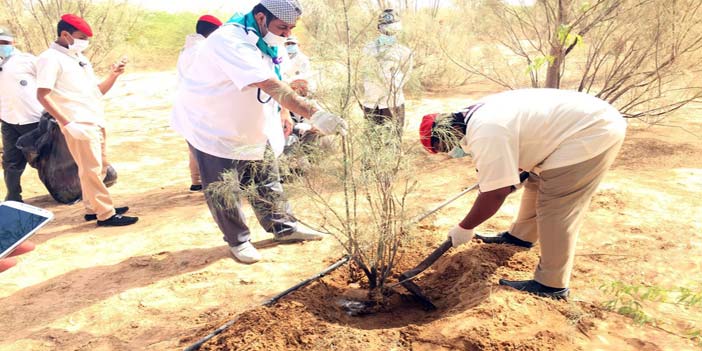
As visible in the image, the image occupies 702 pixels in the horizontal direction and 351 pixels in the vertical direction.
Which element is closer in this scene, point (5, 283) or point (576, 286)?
point (576, 286)

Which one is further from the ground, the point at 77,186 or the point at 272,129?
the point at 272,129

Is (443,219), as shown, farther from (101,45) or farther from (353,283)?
(101,45)

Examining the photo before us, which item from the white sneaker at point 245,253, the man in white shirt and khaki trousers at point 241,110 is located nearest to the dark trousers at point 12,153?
the man in white shirt and khaki trousers at point 241,110

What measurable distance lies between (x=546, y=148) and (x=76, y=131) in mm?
3827

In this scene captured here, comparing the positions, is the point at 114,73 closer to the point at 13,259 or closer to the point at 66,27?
the point at 66,27

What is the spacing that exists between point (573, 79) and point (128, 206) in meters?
9.20

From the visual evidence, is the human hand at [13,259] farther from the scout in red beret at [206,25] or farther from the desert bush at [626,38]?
the desert bush at [626,38]

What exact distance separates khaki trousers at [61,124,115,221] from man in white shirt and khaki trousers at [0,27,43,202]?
1148mm

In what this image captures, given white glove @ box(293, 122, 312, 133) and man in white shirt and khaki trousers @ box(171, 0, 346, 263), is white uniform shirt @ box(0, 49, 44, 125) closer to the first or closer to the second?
man in white shirt and khaki trousers @ box(171, 0, 346, 263)

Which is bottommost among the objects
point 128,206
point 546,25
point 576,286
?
point 128,206

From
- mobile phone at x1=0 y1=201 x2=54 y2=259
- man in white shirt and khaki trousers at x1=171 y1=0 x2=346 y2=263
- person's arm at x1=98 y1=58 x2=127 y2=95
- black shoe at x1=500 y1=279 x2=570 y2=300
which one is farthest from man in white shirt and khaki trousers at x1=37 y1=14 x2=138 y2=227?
black shoe at x1=500 y1=279 x2=570 y2=300

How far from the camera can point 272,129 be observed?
378 centimetres

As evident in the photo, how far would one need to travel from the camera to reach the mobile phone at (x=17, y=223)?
87.0 inches

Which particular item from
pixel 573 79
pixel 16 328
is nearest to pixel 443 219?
pixel 16 328
